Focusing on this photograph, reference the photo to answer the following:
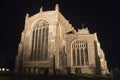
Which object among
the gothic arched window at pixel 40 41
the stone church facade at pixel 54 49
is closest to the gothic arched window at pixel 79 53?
the stone church facade at pixel 54 49

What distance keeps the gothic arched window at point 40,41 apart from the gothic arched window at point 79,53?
8.83 m

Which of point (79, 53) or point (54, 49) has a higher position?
point (54, 49)

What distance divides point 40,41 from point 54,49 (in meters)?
5.84

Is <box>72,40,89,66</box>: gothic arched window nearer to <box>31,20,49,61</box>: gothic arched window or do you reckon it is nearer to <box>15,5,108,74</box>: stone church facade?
<box>15,5,108,74</box>: stone church facade

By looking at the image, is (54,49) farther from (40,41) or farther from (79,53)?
(79,53)

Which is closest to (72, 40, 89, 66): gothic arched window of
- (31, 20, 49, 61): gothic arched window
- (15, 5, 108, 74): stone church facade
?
(15, 5, 108, 74): stone church facade

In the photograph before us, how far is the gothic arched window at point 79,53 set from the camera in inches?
1527

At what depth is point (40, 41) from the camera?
1481 inches

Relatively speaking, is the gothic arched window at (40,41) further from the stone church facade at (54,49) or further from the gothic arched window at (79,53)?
the gothic arched window at (79,53)

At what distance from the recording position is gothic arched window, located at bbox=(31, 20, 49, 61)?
3597cm

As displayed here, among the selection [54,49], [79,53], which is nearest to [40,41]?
[54,49]

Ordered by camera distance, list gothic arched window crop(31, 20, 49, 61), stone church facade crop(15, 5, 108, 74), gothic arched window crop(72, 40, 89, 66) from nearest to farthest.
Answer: stone church facade crop(15, 5, 108, 74), gothic arched window crop(31, 20, 49, 61), gothic arched window crop(72, 40, 89, 66)

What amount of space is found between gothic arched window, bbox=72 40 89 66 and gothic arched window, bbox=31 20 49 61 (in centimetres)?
883

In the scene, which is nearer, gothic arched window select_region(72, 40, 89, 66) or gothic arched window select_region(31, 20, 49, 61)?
gothic arched window select_region(31, 20, 49, 61)
